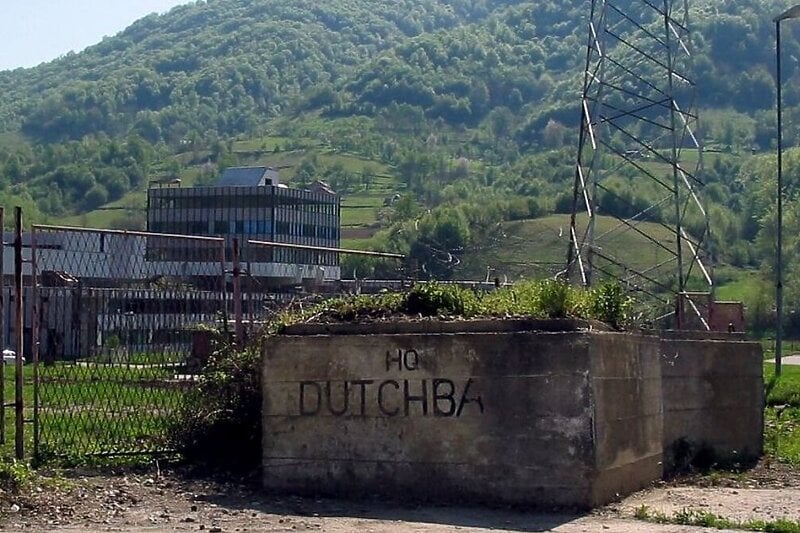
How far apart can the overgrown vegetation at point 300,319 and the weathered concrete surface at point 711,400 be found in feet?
6.86

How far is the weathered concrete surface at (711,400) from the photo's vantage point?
14648 mm

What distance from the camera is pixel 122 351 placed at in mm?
13555

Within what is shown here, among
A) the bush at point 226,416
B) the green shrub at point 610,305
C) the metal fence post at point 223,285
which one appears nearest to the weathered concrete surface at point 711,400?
the green shrub at point 610,305

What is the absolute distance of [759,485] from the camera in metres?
14.0

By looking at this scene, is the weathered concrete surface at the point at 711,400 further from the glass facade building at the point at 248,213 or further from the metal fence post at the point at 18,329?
the glass facade building at the point at 248,213

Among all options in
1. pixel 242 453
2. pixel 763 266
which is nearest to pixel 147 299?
pixel 242 453

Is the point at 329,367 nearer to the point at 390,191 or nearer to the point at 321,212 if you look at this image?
the point at 321,212

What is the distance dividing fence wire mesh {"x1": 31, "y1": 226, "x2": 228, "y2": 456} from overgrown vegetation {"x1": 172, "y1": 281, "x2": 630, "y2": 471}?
1.20ft

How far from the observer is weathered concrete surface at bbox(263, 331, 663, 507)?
11320 millimetres

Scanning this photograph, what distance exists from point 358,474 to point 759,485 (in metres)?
4.65

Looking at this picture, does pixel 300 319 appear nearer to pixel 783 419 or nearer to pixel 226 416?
pixel 226 416

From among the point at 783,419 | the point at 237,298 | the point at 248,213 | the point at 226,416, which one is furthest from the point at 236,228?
the point at 226,416

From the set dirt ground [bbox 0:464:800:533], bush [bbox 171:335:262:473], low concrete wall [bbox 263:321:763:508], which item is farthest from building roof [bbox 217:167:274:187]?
dirt ground [bbox 0:464:800:533]

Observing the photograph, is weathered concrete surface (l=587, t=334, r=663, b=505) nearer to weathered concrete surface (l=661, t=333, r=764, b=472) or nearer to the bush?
weathered concrete surface (l=661, t=333, r=764, b=472)
